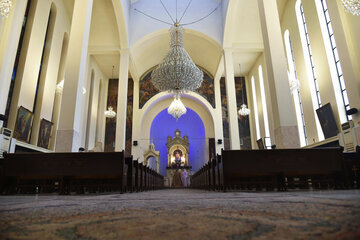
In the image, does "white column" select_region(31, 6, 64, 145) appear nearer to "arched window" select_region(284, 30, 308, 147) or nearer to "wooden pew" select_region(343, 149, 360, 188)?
→ "wooden pew" select_region(343, 149, 360, 188)

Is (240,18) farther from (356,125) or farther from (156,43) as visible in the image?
(356,125)

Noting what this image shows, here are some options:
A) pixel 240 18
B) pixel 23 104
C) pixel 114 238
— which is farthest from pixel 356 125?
pixel 23 104

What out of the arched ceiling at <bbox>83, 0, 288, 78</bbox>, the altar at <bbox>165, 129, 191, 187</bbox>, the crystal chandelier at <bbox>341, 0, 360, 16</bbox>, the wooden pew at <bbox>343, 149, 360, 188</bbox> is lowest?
the wooden pew at <bbox>343, 149, 360, 188</bbox>

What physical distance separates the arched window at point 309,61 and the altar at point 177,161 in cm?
853

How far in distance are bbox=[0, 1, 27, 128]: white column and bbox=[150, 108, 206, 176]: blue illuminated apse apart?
10.4m

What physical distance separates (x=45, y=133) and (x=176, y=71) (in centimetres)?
500

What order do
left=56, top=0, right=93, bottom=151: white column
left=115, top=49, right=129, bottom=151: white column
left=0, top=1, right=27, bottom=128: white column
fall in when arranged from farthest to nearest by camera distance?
left=115, top=49, right=129, bottom=151: white column → left=0, top=1, right=27, bottom=128: white column → left=56, top=0, right=93, bottom=151: white column

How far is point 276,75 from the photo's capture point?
5.36 meters

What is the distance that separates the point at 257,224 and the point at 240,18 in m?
10.4

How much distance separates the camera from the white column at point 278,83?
16.4ft

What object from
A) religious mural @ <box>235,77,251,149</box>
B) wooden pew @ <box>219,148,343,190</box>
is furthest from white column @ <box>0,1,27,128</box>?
religious mural @ <box>235,77,251,149</box>

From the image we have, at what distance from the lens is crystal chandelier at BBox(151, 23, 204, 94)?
25.4 ft

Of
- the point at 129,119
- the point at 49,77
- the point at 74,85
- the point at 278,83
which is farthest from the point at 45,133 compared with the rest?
the point at 278,83

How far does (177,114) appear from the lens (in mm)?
10977
